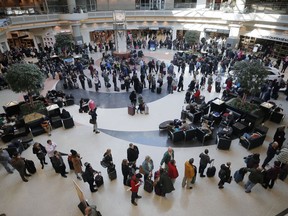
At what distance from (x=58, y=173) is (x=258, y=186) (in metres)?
6.95

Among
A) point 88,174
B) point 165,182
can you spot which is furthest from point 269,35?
point 88,174

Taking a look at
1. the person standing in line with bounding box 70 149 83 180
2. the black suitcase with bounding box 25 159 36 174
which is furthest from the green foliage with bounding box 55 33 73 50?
the person standing in line with bounding box 70 149 83 180

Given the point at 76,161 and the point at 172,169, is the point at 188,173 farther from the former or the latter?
the point at 76,161

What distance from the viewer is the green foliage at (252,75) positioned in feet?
31.6

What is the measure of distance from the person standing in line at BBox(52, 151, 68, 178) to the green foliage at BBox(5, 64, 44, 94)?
16.0ft

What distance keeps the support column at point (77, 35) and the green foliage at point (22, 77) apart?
1601 cm

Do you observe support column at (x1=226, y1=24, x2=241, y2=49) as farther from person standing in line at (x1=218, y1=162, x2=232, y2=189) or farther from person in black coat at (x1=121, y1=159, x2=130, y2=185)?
person in black coat at (x1=121, y1=159, x2=130, y2=185)

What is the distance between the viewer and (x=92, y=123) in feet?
31.2

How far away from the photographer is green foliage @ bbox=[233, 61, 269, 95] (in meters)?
9.62

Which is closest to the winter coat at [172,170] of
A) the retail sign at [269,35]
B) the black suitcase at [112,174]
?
the black suitcase at [112,174]

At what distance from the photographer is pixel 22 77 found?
32.1ft

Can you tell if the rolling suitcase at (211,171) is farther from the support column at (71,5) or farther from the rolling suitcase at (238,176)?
the support column at (71,5)

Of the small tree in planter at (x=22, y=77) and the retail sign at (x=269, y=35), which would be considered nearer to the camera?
the small tree in planter at (x=22, y=77)

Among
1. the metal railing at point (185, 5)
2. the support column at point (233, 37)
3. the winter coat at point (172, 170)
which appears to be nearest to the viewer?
the winter coat at point (172, 170)
